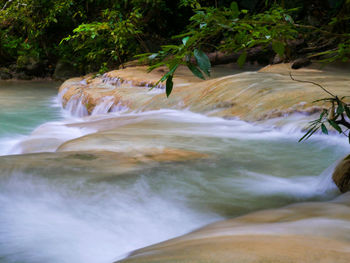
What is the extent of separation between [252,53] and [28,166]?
911 centimetres

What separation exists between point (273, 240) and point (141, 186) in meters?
1.15

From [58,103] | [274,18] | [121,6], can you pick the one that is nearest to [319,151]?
[274,18]

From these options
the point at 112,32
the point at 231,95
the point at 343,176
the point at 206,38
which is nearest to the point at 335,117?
the point at 343,176

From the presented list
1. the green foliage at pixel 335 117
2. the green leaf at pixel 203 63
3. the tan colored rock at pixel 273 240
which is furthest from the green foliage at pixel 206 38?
the tan colored rock at pixel 273 240

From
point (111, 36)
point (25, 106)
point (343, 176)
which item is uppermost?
point (111, 36)

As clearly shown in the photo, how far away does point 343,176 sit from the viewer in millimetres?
2301

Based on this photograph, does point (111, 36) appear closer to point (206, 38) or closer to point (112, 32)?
point (112, 32)

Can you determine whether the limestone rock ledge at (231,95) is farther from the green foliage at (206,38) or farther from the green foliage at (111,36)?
the green foliage at (111,36)

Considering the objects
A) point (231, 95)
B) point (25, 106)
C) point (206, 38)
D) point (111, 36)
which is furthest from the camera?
point (111, 36)

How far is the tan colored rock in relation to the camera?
1.13 meters

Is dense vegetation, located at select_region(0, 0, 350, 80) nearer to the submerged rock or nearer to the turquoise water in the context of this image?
the turquoise water

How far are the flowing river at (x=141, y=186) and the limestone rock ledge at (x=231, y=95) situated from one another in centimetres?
36

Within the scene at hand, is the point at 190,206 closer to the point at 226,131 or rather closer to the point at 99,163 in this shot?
the point at 99,163

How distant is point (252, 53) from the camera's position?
1088 cm
